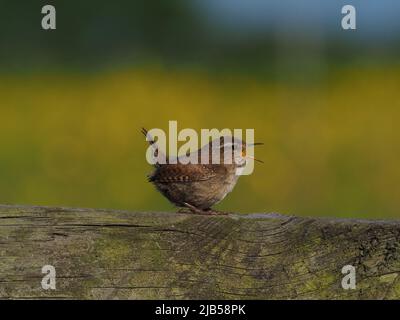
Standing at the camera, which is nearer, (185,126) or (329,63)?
(185,126)

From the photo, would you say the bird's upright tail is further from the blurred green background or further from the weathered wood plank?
the weathered wood plank

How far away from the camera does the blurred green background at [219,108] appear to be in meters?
6.91

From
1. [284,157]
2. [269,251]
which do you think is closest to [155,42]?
[284,157]

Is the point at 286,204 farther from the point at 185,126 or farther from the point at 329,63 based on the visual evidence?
the point at 329,63

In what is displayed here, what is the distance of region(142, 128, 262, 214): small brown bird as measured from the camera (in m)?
5.06

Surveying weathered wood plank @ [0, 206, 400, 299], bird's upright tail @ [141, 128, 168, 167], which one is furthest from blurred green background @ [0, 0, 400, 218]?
weathered wood plank @ [0, 206, 400, 299]

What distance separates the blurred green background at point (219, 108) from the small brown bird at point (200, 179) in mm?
1320

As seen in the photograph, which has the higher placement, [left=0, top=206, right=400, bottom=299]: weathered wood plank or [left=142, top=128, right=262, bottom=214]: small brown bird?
[left=142, top=128, right=262, bottom=214]: small brown bird

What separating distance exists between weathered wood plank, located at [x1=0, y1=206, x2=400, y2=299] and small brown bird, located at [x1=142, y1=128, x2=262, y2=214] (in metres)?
2.23

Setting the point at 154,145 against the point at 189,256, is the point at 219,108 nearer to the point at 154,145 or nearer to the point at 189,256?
the point at 154,145

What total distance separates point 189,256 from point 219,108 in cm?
542

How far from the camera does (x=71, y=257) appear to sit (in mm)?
2613

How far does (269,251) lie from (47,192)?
14.5ft

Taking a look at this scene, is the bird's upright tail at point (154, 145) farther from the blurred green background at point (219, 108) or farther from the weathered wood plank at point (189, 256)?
the weathered wood plank at point (189, 256)
